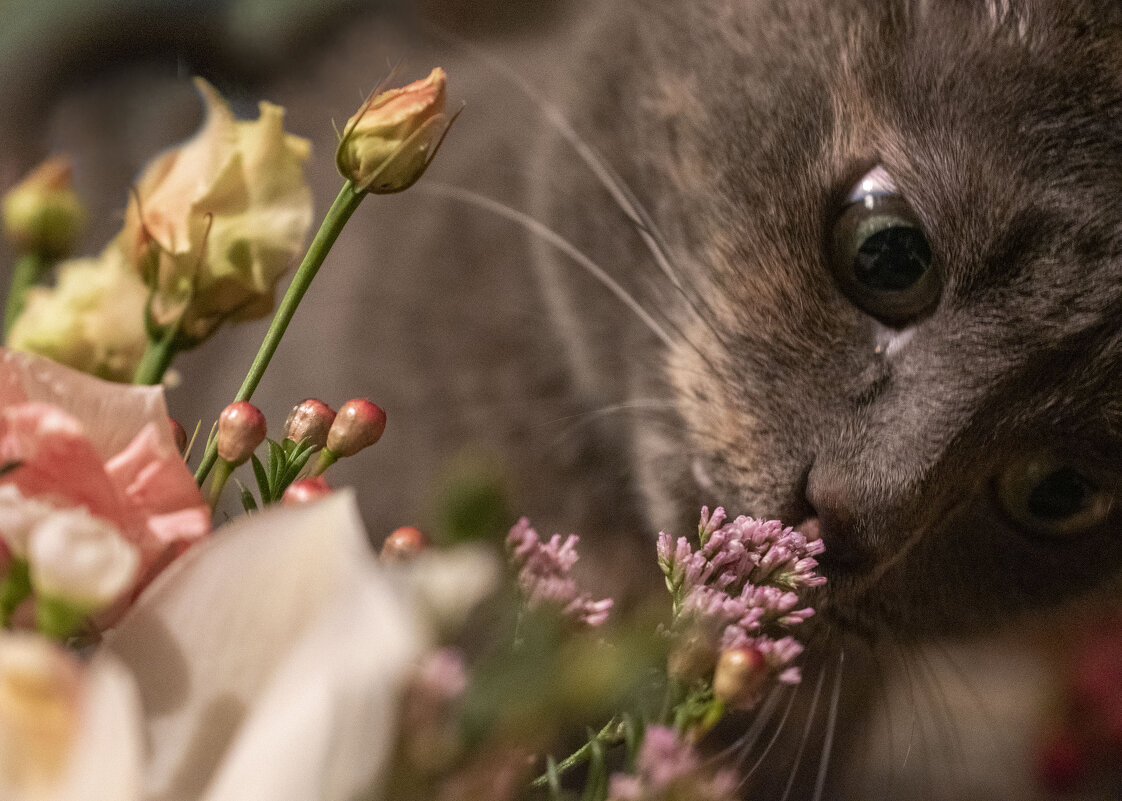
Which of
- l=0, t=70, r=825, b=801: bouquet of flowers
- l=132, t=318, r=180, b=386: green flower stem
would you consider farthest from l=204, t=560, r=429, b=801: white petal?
l=132, t=318, r=180, b=386: green flower stem

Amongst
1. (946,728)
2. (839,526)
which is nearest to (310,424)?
(839,526)

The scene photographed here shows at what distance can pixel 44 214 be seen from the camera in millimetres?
490

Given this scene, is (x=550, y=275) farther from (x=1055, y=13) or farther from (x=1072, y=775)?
(x=1072, y=775)

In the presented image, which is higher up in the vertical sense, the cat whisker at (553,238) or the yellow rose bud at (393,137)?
the cat whisker at (553,238)

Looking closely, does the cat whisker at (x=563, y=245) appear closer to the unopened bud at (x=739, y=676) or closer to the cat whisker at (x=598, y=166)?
the cat whisker at (x=598, y=166)

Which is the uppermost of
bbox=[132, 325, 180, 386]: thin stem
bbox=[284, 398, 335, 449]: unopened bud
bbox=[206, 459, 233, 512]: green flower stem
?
bbox=[132, 325, 180, 386]: thin stem

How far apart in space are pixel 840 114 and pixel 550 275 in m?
0.41

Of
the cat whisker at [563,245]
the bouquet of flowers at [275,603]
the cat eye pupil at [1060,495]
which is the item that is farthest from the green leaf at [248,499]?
the cat eye pupil at [1060,495]

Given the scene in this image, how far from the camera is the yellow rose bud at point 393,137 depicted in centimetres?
33

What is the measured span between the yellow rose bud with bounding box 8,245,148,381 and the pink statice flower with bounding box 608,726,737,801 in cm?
28

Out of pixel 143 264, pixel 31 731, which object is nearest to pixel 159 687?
pixel 31 731

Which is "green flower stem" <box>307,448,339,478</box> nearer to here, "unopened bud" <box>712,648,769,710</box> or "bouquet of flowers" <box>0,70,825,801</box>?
"bouquet of flowers" <box>0,70,825,801</box>

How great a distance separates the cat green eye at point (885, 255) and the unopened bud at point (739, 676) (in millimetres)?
404

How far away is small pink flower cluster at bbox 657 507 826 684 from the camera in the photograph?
1.05ft
